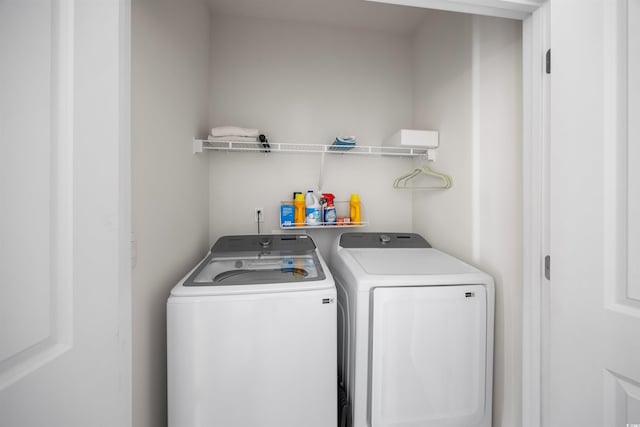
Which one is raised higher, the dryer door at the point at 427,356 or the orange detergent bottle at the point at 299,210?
the orange detergent bottle at the point at 299,210

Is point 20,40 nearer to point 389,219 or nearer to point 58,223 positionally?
point 58,223

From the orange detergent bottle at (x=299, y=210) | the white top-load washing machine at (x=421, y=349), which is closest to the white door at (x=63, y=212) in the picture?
the white top-load washing machine at (x=421, y=349)

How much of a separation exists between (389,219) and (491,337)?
126cm

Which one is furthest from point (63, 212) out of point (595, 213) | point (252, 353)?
point (595, 213)

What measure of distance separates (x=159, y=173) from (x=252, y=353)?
0.99 meters

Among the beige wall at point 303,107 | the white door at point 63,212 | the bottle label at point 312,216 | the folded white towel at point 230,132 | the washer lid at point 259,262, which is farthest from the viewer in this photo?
the beige wall at point 303,107

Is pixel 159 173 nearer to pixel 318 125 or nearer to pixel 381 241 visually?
pixel 318 125

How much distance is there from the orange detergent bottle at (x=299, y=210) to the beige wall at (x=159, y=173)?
765 millimetres

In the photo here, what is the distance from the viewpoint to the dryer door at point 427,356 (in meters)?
1.21

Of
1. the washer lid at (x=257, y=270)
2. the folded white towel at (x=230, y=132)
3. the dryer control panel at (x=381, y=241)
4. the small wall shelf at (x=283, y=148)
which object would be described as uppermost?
the folded white towel at (x=230, y=132)

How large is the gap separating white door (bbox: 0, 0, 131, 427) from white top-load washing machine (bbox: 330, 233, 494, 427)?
976 millimetres

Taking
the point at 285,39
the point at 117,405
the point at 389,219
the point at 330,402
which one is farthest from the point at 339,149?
the point at 117,405

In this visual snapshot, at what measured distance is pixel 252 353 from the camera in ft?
3.67

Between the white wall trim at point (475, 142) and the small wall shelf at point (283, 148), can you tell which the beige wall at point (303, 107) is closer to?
the small wall shelf at point (283, 148)
